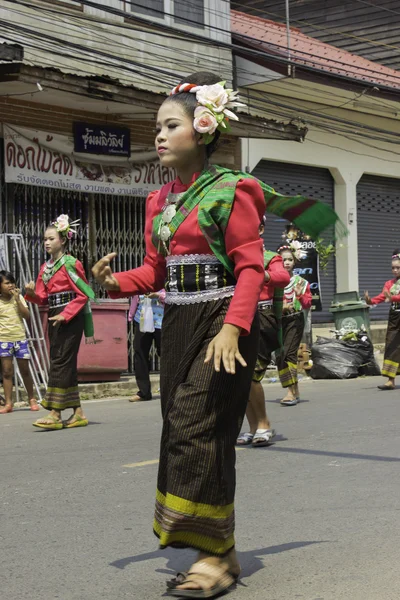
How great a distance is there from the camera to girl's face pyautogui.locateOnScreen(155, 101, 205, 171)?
4.40 m

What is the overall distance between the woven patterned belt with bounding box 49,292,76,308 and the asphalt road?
123 cm

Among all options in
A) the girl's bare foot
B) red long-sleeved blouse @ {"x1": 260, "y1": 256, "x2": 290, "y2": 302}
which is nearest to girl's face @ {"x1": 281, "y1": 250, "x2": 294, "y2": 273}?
red long-sleeved blouse @ {"x1": 260, "y1": 256, "x2": 290, "y2": 302}

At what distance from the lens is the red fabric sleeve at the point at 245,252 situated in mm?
4145

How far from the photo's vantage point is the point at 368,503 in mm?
5945

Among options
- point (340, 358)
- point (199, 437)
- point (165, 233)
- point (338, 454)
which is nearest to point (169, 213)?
point (165, 233)

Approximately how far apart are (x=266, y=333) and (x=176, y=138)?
14.9 ft

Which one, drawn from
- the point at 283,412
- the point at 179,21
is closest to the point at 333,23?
the point at 179,21

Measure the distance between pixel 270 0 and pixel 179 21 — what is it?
29.3 ft

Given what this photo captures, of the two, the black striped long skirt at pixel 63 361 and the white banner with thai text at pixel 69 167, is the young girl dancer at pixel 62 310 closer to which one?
the black striped long skirt at pixel 63 361

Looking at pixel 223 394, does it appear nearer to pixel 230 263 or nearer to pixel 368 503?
pixel 230 263

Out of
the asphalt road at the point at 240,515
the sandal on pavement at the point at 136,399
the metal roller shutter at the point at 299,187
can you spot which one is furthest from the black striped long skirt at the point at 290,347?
the metal roller shutter at the point at 299,187

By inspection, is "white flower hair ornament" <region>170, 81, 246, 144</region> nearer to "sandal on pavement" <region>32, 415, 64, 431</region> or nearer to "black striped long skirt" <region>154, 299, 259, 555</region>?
"black striped long skirt" <region>154, 299, 259, 555</region>

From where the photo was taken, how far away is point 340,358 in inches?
654

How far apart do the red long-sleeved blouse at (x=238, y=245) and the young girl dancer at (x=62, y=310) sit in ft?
16.9
